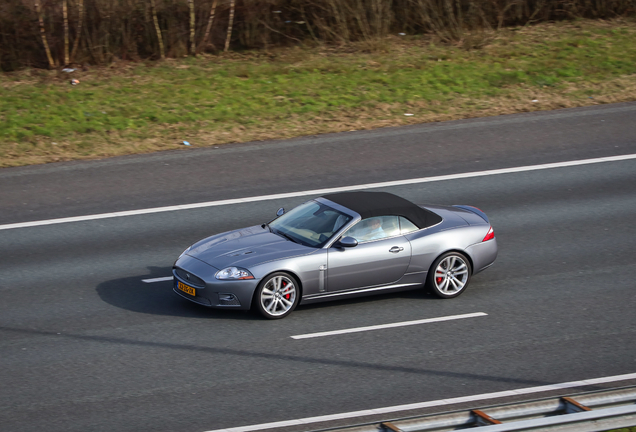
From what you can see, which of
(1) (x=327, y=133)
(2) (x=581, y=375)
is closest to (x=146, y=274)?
(2) (x=581, y=375)

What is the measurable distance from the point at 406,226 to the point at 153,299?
351 centimetres

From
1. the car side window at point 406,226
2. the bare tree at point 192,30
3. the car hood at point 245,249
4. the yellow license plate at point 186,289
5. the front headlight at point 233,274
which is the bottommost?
the yellow license plate at point 186,289

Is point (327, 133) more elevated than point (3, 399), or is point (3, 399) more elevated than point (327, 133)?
point (327, 133)

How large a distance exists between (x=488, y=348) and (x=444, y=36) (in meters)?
16.7

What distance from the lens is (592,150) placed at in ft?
56.1

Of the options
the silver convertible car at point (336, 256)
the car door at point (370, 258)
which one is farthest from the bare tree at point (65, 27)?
the car door at point (370, 258)

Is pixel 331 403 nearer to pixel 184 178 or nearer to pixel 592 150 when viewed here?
pixel 184 178

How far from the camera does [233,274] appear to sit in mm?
10125

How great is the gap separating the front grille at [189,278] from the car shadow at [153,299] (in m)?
0.42

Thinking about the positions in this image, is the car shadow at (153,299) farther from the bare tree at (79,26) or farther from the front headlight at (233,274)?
the bare tree at (79,26)

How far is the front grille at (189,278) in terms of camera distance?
1020 cm

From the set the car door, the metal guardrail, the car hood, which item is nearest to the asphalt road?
the car door

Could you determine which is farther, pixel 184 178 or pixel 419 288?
pixel 184 178

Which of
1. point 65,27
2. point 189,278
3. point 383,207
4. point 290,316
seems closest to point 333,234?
point 383,207
